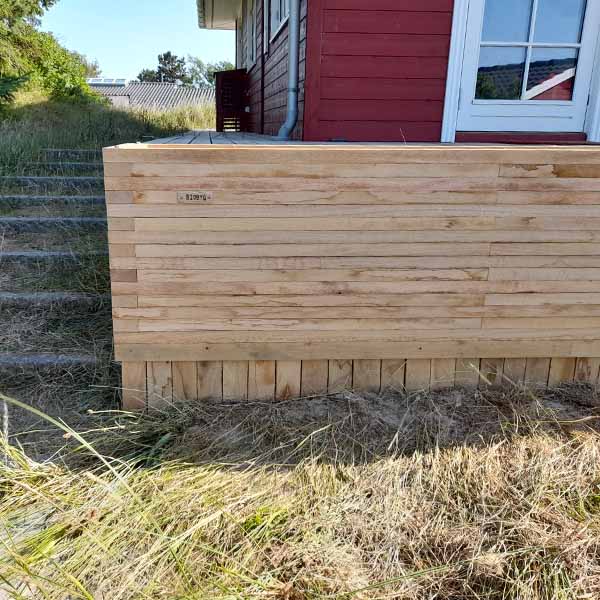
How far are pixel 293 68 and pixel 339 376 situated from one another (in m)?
2.73

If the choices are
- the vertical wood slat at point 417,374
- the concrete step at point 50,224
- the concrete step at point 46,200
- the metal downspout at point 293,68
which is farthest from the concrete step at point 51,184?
the vertical wood slat at point 417,374

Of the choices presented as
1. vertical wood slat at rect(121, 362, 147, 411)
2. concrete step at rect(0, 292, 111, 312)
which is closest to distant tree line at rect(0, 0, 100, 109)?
concrete step at rect(0, 292, 111, 312)

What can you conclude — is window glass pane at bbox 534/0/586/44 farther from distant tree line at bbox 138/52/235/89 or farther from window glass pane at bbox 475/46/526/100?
distant tree line at bbox 138/52/235/89

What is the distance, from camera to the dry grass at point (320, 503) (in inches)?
71.8

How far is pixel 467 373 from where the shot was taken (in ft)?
9.04

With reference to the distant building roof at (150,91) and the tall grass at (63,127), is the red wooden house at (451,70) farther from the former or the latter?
the distant building roof at (150,91)

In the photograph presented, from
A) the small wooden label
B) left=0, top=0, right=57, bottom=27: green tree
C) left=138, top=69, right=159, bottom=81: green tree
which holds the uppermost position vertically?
left=138, top=69, right=159, bottom=81: green tree

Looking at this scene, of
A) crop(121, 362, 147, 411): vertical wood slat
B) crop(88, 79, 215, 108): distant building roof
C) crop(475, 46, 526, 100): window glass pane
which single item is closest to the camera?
crop(121, 362, 147, 411): vertical wood slat

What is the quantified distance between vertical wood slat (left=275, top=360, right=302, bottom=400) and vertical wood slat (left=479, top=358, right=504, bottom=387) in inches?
32.9

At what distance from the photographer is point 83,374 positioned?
2902 millimetres

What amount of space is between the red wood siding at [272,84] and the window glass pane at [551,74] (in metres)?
1.55

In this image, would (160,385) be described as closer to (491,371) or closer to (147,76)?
(491,371)

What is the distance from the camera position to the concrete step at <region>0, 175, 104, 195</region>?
200 inches

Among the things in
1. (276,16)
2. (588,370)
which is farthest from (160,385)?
(276,16)
